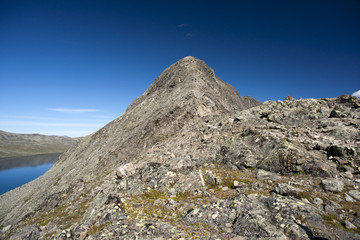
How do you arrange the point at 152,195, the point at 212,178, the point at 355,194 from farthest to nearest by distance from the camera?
the point at 212,178 < the point at 152,195 < the point at 355,194

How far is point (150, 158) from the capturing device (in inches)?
779

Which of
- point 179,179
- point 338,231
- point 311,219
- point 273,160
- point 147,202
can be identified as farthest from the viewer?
Answer: point 179,179

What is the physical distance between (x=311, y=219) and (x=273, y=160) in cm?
569

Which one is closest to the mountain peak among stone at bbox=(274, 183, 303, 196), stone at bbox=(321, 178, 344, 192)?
stone at bbox=(274, 183, 303, 196)

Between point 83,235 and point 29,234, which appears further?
point 29,234

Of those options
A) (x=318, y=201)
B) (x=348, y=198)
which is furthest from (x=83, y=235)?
(x=348, y=198)

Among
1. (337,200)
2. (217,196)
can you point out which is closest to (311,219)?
(337,200)

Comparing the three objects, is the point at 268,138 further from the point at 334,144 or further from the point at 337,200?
the point at 337,200

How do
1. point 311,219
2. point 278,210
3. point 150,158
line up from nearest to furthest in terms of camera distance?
point 311,219 → point 278,210 → point 150,158

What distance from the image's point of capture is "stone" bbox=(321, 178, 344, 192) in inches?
367

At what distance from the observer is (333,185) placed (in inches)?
373

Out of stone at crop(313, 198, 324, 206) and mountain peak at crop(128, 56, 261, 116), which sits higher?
mountain peak at crop(128, 56, 261, 116)

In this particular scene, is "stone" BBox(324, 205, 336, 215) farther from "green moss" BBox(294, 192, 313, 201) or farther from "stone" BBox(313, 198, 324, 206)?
"green moss" BBox(294, 192, 313, 201)

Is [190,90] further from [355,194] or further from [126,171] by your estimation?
[355,194]
